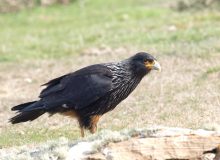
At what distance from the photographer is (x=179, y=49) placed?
16.4m

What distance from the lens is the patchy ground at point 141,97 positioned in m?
10.2

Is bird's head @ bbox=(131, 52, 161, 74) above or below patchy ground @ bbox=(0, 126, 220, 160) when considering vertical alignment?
above

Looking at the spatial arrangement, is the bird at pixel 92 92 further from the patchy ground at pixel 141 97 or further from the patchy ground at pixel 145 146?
the patchy ground at pixel 145 146

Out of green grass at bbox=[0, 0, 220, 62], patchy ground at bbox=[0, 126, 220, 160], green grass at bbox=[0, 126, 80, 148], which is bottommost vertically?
patchy ground at bbox=[0, 126, 220, 160]

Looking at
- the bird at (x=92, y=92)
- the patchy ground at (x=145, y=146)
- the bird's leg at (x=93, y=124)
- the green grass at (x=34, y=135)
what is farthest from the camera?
the green grass at (x=34, y=135)

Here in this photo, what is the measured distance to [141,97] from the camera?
12.5 metres

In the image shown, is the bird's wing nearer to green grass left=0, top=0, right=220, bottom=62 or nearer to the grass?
the grass

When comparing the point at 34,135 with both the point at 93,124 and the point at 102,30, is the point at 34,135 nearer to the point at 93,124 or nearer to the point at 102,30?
the point at 93,124

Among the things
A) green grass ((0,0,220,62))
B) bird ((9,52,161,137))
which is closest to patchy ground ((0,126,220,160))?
bird ((9,52,161,137))

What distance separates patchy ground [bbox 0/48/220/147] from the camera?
10203 mm

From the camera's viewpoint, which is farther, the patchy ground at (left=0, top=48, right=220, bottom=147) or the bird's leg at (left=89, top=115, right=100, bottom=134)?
the patchy ground at (left=0, top=48, right=220, bottom=147)

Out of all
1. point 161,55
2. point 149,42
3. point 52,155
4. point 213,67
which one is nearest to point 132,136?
point 52,155

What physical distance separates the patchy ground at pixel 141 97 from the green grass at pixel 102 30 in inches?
40.9

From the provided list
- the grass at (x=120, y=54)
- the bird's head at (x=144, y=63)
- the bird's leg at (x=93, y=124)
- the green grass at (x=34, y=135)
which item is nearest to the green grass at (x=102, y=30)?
the grass at (x=120, y=54)
